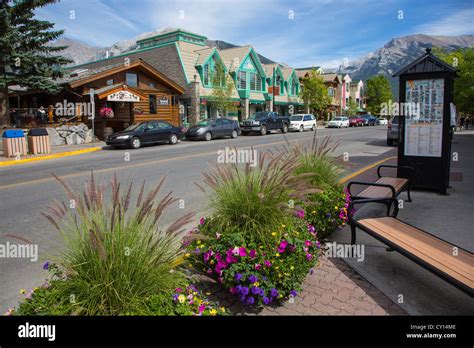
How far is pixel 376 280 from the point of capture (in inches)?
144

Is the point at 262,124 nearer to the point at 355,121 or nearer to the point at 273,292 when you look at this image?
the point at 273,292

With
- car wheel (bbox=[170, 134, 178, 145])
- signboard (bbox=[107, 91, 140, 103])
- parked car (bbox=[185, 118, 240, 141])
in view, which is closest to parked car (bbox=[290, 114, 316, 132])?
parked car (bbox=[185, 118, 240, 141])

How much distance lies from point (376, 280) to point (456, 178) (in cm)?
723

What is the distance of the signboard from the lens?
75.4 ft

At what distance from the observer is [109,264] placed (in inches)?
96.1

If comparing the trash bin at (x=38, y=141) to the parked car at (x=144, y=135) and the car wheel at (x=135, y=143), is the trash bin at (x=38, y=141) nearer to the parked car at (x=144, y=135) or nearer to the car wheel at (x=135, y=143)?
the parked car at (x=144, y=135)

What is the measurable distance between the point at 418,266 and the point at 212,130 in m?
21.7

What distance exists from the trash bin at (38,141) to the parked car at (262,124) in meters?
16.1

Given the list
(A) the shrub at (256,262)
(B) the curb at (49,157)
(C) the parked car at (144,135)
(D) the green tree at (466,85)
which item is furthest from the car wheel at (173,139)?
(D) the green tree at (466,85)

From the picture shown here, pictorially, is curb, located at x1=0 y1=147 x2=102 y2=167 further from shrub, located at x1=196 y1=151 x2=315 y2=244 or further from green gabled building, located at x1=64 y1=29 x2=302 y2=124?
shrub, located at x1=196 y1=151 x2=315 y2=244

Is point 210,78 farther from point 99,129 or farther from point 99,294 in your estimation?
point 99,294
